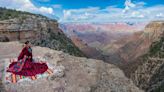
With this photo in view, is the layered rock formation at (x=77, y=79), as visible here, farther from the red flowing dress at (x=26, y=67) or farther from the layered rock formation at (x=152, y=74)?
the layered rock formation at (x=152, y=74)

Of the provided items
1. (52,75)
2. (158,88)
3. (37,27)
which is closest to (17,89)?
(52,75)

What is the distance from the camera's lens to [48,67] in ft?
74.9

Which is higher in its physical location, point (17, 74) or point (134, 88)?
point (17, 74)

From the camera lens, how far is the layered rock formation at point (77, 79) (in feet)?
65.9

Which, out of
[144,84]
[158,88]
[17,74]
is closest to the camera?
[17,74]

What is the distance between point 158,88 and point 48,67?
8283 centimetres

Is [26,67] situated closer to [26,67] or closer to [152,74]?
[26,67]

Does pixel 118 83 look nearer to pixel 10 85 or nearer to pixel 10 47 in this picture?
pixel 10 85

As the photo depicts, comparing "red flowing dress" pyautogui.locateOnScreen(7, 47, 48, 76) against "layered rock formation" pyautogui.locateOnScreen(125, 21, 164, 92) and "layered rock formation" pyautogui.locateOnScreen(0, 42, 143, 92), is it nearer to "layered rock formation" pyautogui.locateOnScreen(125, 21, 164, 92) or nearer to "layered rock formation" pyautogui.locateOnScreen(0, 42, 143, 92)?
"layered rock formation" pyautogui.locateOnScreen(0, 42, 143, 92)

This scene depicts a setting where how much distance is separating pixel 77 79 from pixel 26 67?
3655 millimetres

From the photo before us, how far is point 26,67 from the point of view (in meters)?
21.5

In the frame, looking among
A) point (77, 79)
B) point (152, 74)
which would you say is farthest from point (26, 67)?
point (152, 74)

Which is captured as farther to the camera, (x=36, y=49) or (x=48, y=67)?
(x=36, y=49)

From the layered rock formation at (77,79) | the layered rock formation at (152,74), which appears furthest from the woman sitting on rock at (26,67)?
the layered rock formation at (152,74)
